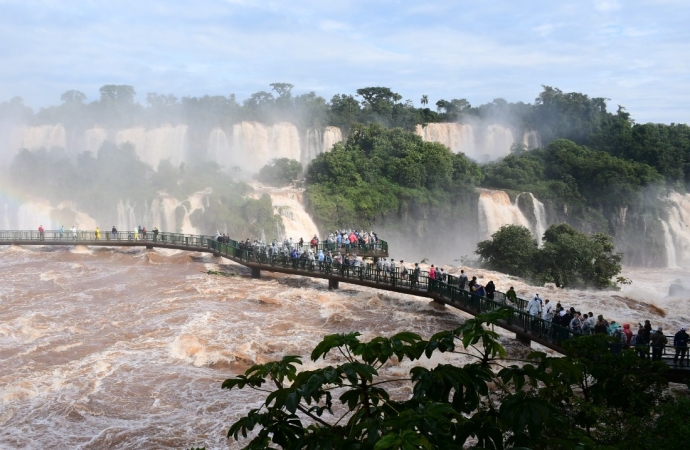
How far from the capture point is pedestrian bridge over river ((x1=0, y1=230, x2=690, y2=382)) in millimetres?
14609

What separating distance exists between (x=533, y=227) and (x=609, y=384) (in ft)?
135

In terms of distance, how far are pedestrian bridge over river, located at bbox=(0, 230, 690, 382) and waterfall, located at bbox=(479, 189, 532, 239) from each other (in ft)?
64.0

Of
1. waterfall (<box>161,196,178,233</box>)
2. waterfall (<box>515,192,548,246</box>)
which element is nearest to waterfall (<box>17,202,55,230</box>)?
waterfall (<box>161,196,178,233</box>)

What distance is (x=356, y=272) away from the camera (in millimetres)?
21656

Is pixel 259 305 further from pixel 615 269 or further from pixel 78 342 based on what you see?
pixel 615 269

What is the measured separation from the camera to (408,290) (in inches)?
795

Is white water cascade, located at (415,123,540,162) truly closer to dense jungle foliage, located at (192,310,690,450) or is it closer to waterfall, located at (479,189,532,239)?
waterfall, located at (479,189,532,239)

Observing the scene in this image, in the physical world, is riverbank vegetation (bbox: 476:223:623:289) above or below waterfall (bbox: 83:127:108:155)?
below

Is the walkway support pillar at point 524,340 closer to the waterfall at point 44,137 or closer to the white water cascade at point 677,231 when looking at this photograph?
the white water cascade at point 677,231

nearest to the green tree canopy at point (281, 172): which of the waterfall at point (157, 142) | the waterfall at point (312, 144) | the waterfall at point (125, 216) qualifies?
the waterfall at point (312, 144)

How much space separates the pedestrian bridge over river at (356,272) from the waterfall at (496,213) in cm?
1951

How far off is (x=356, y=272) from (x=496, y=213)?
25983mm

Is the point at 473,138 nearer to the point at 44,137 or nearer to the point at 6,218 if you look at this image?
the point at 44,137

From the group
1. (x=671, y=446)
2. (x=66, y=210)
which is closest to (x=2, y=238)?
(x=66, y=210)
